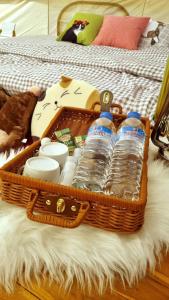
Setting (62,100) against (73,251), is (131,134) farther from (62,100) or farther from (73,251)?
(62,100)

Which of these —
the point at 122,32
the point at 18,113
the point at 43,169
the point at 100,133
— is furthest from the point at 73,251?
the point at 122,32

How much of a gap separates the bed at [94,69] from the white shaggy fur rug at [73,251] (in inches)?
34.6

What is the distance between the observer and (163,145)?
0.92m

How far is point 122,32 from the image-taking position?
8.82ft

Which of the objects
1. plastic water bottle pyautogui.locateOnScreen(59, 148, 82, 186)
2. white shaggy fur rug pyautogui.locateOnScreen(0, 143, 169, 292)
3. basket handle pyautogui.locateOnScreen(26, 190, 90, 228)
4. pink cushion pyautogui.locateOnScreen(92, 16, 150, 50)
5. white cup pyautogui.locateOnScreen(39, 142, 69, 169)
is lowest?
white shaggy fur rug pyautogui.locateOnScreen(0, 143, 169, 292)

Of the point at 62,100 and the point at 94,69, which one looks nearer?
the point at 62,100

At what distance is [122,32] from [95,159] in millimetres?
2254

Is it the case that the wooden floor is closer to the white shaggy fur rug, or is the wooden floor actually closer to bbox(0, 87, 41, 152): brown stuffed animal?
the white shaggy fur rug

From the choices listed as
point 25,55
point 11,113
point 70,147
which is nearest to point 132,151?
point 70,147

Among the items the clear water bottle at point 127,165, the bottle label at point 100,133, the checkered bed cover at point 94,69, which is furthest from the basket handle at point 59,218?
the checkered bed cover at point 94,69

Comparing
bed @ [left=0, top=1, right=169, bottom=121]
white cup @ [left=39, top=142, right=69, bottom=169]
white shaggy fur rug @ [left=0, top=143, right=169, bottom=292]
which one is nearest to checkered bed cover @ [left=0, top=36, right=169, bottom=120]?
bed @ [left=0, top=1, right=169, bottom=121]

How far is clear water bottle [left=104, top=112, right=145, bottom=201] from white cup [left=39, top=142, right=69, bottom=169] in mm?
123

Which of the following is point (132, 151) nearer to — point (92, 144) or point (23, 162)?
point (92, 144)

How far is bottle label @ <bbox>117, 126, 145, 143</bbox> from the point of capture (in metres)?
0.79
